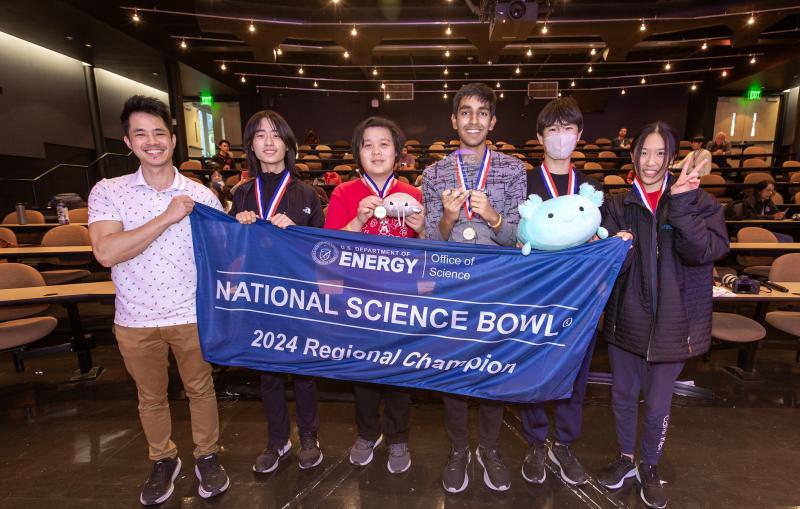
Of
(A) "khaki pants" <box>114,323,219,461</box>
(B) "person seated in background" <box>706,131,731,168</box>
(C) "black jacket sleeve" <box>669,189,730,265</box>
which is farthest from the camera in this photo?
(B) "person seated in background" <box>706,131,731,168</box>

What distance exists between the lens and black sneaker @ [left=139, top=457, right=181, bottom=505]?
2.08 m

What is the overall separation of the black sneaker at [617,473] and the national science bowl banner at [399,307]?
0.75 m

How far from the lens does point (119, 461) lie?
2.44 m

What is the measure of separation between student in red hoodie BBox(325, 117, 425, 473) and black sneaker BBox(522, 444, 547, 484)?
676 mm

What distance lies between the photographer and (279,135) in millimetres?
2080

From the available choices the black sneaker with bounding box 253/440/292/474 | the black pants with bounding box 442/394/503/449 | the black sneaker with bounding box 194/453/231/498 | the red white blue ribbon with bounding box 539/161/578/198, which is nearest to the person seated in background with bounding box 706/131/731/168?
the red white blue ribbon with bounding box 539/161/578/198

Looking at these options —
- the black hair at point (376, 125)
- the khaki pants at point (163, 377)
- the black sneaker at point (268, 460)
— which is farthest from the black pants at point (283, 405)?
the black hair at point (376, 125)

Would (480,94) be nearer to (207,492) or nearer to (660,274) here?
(660,274)

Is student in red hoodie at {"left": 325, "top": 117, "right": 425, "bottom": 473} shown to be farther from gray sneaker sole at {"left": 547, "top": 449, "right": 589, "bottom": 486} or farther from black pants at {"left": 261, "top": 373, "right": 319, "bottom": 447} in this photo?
gray sneaker sole at {"left": 547, "top": 449, "right": 589, "bottom": 486}

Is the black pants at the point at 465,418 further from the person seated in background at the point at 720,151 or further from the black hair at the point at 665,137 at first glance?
the person seated in background at the point at 720,151

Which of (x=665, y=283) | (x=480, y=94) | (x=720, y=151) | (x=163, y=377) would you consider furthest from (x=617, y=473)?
(x=720, y=151)

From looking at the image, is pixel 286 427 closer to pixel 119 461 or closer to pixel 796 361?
pixel 119 461

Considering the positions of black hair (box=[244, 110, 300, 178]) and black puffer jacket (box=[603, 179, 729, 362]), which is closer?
black puffer jacket (box=[603, 179, 729, 362])

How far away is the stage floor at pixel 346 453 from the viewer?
2115 millimetres
